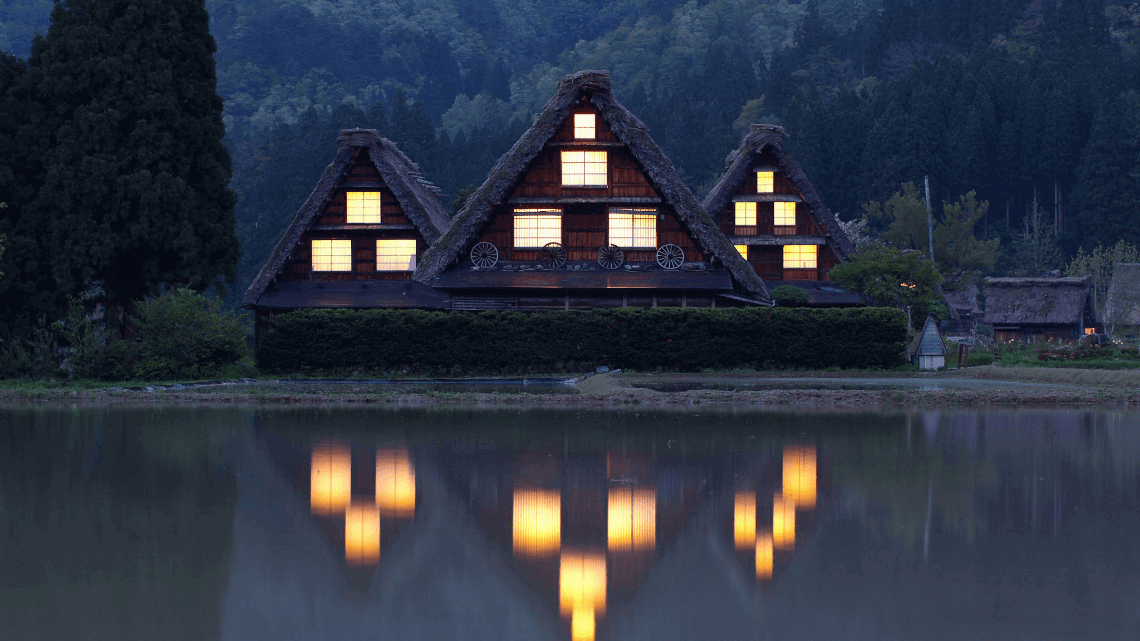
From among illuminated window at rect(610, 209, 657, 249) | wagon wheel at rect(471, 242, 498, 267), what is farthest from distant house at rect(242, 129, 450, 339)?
illuminated window at rect(610, 209, 657, 249)

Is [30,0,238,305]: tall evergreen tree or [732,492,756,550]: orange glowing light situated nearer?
[732,492,756,550]: orange glowing light

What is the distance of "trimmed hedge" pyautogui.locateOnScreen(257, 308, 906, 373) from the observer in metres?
41.2

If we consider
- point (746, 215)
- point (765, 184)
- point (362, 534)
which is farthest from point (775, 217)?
point (362, 534)

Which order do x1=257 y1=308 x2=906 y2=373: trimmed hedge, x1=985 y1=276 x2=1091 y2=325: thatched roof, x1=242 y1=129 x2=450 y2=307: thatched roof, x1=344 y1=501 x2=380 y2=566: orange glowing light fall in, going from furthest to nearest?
x1=985 y1=276 x2=1091 y2=325: thatched roof, x1=242 y1=129 x2=450 y2=307: thatched roof, x1=257 y1=308 x2=906 y2=373: trimmed hedge, x1=344 y1=501 x2=380 y2=566: orange glowing light

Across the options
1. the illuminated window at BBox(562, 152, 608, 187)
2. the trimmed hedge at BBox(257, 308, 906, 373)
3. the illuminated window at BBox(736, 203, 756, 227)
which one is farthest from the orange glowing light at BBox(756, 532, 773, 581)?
the illuminated window at BBox(736, 203, 756, 227)

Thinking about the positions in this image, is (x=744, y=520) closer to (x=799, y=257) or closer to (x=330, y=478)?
(x=330, y=478)

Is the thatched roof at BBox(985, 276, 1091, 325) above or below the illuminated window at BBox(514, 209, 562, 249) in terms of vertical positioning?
below

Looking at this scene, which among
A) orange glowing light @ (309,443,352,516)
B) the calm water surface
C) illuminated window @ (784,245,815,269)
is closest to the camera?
the calm water surface

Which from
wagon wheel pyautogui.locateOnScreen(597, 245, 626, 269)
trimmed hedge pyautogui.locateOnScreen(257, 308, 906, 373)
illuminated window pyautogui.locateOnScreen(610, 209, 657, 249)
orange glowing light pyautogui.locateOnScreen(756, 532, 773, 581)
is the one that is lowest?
orange glowing light pyautogui.locateOnScreen(756, 532, 773, 581)

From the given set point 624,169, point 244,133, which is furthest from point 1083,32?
point 624,169

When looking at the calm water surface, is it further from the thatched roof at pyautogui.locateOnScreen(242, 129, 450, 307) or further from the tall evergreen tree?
the thatched roof at pyautogui.locateOnScreen(242, 129, 450, 307)

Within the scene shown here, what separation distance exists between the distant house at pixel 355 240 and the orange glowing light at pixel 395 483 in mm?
34474

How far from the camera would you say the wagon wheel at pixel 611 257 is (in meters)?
48.6

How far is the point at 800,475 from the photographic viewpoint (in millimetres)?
16297
